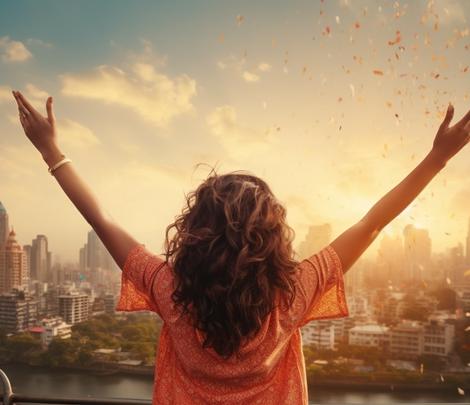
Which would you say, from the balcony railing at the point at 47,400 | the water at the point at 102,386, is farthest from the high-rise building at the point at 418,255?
the balcony railing at the point at 47,400

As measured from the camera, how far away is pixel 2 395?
4.14ft

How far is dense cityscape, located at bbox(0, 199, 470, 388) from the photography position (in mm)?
12234

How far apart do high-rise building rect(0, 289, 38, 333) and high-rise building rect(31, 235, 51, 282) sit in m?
1.07

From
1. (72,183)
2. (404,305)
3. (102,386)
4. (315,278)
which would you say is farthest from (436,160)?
(404,305)

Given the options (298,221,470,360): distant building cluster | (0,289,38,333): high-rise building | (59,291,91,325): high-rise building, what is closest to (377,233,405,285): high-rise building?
(298,221,470,360): distant building cluster

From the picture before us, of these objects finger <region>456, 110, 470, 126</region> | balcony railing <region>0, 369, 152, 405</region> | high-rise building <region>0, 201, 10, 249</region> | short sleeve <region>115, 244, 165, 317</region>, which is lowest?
balcony railing <region>0, 369, 152, 405</region>

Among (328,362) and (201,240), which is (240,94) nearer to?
(328,362)

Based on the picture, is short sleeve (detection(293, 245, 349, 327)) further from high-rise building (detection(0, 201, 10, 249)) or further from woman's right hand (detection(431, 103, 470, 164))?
high-rise building (detection(0, 201, 10, 249))

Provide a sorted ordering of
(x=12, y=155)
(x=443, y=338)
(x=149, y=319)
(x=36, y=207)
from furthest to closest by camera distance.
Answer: (x=12, y=155) < (x=36, y=207) < (x=443, y=338) < (x=149, y=319)

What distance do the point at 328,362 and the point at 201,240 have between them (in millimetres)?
12234

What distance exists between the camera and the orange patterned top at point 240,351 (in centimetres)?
62

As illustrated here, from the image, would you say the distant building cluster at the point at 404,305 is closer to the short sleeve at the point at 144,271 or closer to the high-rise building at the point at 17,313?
the high-rise building at the point at 17,313

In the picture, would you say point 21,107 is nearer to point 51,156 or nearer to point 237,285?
point 51,156

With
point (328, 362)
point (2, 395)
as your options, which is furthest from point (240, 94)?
point (2, 395)
